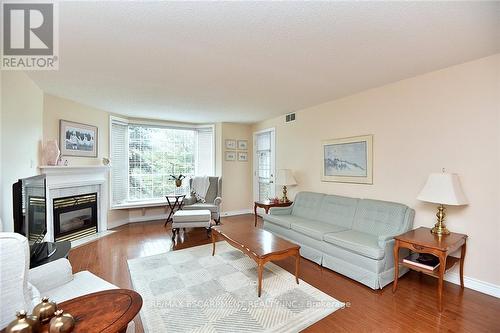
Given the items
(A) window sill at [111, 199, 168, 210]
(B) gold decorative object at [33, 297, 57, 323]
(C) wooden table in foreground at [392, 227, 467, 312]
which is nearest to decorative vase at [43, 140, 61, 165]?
(A) window sill at [111, 199, 168, 210]

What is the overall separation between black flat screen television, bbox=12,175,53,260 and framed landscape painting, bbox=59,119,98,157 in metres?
1.73

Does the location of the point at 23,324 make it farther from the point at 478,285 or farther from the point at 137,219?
the point at 137,219

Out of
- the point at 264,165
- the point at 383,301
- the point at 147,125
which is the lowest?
the point at 383,301

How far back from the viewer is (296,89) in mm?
3395

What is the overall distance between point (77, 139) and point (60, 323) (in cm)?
402

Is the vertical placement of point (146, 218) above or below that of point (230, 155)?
below

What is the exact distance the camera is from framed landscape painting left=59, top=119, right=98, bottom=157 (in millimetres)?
3889

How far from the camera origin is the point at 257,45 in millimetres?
2113

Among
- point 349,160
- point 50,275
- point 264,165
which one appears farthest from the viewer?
point 264,165

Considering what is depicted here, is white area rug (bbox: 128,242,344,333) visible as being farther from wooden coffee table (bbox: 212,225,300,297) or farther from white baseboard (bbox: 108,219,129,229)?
white baseboard (bbox: 108,219,129,229)

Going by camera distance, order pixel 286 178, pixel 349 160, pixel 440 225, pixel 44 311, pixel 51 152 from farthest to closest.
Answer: pixel 286 178, pixel 349 160, pixel 51 152, pixel 440 225, pixel 44 311

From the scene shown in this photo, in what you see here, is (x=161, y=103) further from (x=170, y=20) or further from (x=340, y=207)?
(x=340, y=207)

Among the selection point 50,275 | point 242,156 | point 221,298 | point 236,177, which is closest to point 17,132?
point 50,275

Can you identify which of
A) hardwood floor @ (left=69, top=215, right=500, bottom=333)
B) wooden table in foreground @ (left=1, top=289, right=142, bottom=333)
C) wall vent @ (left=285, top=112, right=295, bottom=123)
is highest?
wall vent @ (left=285, top=112, right=295, bottom=123)
